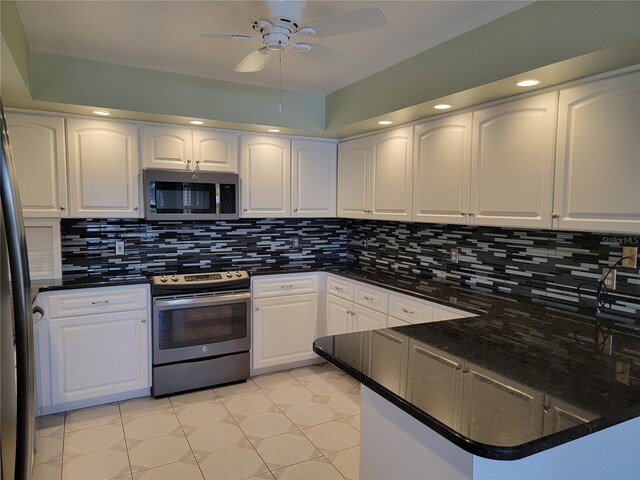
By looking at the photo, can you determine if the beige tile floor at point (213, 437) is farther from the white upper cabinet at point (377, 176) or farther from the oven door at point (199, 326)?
the white upper cabinet at point (377, 176)

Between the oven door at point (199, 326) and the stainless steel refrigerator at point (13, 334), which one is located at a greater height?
the stainless steel refrigerator at point (13, 334)

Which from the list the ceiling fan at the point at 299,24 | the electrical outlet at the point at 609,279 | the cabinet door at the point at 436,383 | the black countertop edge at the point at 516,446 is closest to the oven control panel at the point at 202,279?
the ceiling fan at the point at 299,24

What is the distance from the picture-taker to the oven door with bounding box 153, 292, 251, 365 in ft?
10.5

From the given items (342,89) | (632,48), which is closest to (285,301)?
(342,89)

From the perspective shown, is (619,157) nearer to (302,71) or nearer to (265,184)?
(302,71)

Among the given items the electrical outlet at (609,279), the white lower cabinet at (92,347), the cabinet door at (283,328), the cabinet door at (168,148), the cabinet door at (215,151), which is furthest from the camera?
the cabinet door at (283,328)

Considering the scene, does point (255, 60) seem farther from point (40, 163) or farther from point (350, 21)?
point (40, 163)

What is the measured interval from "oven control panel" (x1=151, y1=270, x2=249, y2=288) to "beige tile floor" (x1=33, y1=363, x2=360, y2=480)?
85 centimetres

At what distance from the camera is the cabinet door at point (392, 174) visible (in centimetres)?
321

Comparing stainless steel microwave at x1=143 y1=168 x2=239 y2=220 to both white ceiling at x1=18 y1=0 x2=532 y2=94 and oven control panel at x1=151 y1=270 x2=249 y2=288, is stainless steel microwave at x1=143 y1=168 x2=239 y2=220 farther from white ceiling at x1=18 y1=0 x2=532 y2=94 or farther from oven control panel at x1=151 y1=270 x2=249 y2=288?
white ceiling at x1=18 y1=0 x2=532 y2=94

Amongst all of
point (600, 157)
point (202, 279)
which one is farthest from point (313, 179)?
point (600, 157)

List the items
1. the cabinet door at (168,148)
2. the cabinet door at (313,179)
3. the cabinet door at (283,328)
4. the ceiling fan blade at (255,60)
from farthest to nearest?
the cabinet door at (313,179) → the cabinet door at (283,328) → the cabinet door at (168,148) → the ceiling fan blade at (255,60)

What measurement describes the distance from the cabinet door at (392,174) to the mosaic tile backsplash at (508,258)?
345 mm

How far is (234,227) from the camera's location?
3939mm
